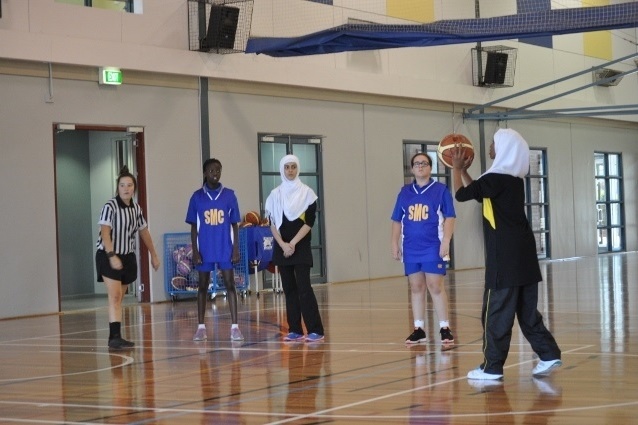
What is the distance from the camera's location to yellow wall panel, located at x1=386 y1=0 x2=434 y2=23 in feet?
70.3

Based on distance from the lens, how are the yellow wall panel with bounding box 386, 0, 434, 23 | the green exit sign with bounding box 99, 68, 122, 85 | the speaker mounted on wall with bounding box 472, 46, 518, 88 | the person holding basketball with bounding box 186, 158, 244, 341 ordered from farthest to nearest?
the speaker mounted on wall with bounding box 472, 46, 518, 88, the yellow wall panel with bounding box 386, 0, 434, 23, the green exit sign with bounding box 99, 68, 122, 85, the person holding basketball with bounding box 186, 158, 244, 341

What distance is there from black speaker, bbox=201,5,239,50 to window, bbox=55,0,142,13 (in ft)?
3.93

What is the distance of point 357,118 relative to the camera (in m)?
20.9

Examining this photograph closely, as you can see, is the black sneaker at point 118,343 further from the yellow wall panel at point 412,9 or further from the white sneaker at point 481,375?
the yellow wall panel at point 412,9

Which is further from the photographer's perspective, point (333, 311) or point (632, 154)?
point (632, 154)

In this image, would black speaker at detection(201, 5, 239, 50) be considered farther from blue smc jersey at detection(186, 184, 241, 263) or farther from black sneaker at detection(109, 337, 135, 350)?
black sneaker at detection(109, 337, 135, 350)

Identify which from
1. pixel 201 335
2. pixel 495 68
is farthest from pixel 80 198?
pixel 495 68

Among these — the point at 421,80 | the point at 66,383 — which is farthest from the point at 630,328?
the point at 421,80

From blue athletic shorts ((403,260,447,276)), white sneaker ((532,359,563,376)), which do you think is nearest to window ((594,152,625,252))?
blue athletic shorts ((403,260,447,276))

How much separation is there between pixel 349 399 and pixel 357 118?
14.6 metres

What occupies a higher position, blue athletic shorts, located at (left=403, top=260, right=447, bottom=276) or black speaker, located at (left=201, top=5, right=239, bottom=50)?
black speaker, located at (left=201, top=5, right=239, bottom=50)

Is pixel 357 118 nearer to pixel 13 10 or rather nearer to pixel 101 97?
pixel 101 97

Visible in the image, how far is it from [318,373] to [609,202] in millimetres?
23999

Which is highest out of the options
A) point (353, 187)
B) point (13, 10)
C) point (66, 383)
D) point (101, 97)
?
point (13, 10)
